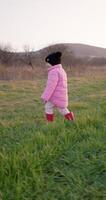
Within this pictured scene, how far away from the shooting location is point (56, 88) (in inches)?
295

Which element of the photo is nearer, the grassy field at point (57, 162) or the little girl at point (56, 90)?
the grassy field at point (57, 162)

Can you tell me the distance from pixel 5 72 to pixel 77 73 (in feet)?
20.3

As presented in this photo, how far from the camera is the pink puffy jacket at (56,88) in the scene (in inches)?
290

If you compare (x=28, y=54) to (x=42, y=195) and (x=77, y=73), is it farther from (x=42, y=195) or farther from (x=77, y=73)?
(x=42, y=195)

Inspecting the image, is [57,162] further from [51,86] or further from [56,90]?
[56,90]

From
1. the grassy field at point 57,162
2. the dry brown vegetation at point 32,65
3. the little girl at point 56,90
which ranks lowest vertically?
the dry brown vegetation at point 32,65

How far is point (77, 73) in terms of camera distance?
88.0ft

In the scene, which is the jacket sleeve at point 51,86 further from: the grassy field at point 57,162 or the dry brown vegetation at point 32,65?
the dry brown vegetation at point 32,65

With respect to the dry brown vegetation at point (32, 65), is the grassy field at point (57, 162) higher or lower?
higher

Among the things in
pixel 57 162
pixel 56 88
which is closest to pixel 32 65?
pixel 56 88

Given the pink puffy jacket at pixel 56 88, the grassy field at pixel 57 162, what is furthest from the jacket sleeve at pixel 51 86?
the grassy field at pixel 57 162

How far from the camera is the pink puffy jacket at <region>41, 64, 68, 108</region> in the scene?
736 centimetres

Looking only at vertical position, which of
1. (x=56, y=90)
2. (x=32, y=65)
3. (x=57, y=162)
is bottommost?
(x=32, y=65)

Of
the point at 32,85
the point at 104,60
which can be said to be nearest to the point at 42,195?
the point at 32,85
